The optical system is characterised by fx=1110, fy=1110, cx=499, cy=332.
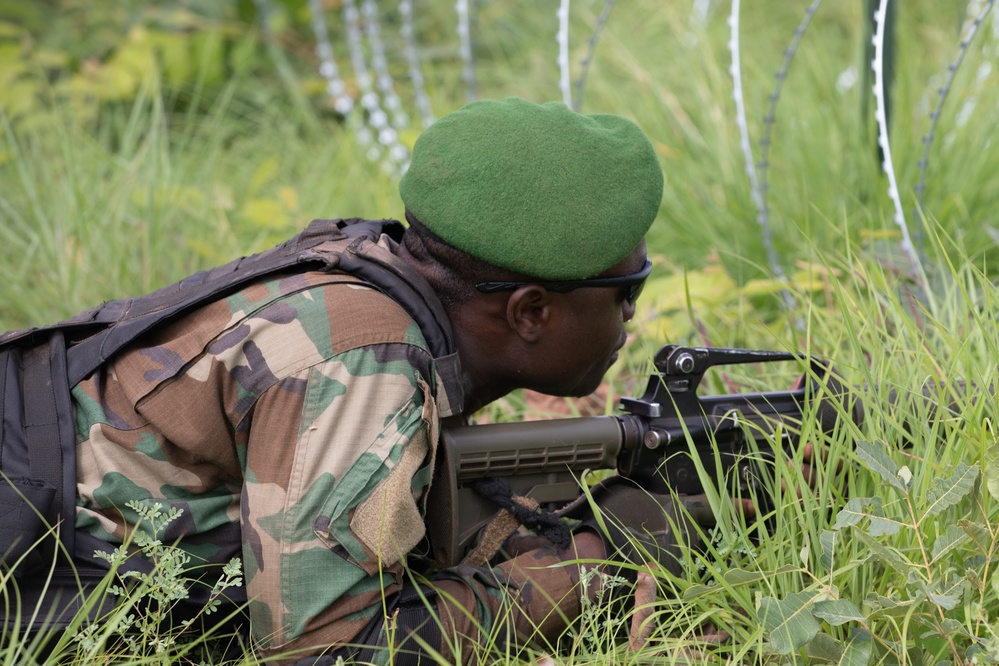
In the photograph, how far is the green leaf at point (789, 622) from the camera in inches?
66.7

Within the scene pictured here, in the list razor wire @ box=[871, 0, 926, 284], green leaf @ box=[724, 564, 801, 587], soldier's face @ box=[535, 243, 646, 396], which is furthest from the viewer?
razor wire @ box=[871, 0, 926, 284]

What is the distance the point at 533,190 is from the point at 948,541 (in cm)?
88

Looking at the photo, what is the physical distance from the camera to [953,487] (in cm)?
176

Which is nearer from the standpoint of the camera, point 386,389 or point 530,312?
point 386,389

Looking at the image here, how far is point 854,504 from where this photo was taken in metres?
1.79

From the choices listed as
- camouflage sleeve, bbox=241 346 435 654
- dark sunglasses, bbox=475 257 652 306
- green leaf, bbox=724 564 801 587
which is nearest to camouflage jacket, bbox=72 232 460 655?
camouflage sleeve, bbox=241 346 435 654

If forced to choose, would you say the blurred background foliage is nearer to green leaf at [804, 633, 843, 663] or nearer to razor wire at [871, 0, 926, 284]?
razor wire at [871, 0, 926, 284]

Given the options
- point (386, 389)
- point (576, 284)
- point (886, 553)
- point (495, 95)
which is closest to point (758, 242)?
point (576, 284)

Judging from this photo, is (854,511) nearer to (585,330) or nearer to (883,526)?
(883,526)

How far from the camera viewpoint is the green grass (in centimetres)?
182

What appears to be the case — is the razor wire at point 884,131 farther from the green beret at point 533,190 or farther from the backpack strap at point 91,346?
the backpack strap at point 91,346

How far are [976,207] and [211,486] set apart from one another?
2.72 m

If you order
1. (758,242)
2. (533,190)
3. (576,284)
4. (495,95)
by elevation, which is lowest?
(495,95)

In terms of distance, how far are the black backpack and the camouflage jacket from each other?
0.10 ft
